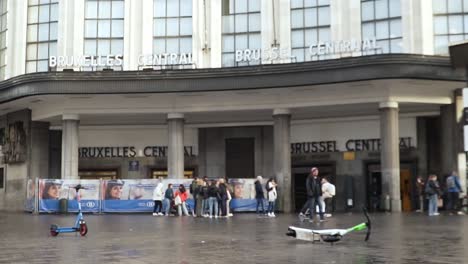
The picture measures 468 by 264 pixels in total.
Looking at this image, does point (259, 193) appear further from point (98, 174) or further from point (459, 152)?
point (98, 174)

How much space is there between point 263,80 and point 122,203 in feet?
30.9

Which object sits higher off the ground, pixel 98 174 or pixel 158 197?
pixel 98 174

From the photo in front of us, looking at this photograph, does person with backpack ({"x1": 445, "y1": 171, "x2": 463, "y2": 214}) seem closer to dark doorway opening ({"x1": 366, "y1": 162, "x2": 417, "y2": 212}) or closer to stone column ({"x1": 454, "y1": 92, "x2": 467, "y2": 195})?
stone column ({"x1": 454, "y1": 92, "x2": 467, "y2": 195})

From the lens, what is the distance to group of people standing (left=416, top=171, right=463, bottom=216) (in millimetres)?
27781

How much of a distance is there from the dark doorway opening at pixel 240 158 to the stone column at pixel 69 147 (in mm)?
9463

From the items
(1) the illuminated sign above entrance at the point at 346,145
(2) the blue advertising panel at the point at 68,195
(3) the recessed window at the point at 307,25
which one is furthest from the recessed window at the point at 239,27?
(2) the blue advertising panel at the point at 68,195

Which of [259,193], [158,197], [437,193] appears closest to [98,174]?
[158,197]

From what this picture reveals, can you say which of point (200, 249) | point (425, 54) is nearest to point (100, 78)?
point (425, 54)

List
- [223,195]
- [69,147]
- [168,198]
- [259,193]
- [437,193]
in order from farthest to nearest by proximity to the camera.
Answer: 1. [69,147]
2. [168,198]
3. [259,193]
4. [223,195]
5. [437,193]

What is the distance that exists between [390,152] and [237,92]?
8.45m

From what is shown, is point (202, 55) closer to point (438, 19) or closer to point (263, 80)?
point (263, 80)

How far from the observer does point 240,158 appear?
4034 centimetres

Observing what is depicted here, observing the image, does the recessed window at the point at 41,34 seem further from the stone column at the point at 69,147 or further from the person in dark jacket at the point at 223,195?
the person in dark jacket at the point at 223,195

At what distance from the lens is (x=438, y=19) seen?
1336 inches
